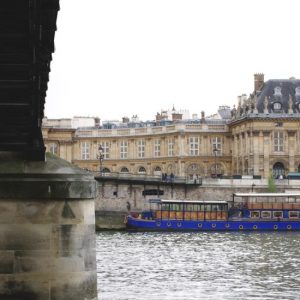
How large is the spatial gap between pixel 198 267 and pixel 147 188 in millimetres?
39724

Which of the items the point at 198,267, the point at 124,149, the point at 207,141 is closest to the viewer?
the point at 198,267

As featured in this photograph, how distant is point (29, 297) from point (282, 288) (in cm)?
1665

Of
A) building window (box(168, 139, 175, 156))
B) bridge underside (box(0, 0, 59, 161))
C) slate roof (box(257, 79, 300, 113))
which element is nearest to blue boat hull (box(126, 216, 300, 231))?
slate roof (box(257, 79, 300, 113))

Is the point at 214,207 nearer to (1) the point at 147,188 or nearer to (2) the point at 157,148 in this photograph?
(1) the point at 147,188

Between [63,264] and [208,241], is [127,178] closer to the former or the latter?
[208,241]

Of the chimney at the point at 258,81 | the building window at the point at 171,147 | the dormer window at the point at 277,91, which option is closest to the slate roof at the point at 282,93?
the dormer window at the point at 277,91

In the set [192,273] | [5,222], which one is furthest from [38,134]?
[192,273]

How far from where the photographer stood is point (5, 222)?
16.7 m

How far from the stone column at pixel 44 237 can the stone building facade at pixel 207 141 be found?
231 ft

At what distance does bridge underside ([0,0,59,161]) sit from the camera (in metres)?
10.8

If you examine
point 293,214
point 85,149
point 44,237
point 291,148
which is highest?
point 85,149

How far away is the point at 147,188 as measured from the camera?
78.9 metres

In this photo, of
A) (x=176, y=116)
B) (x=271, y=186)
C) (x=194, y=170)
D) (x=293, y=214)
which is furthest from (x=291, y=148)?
(x=293, y=214)

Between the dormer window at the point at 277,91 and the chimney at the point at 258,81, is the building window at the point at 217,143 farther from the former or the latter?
the dormer window at the point at 277,91
